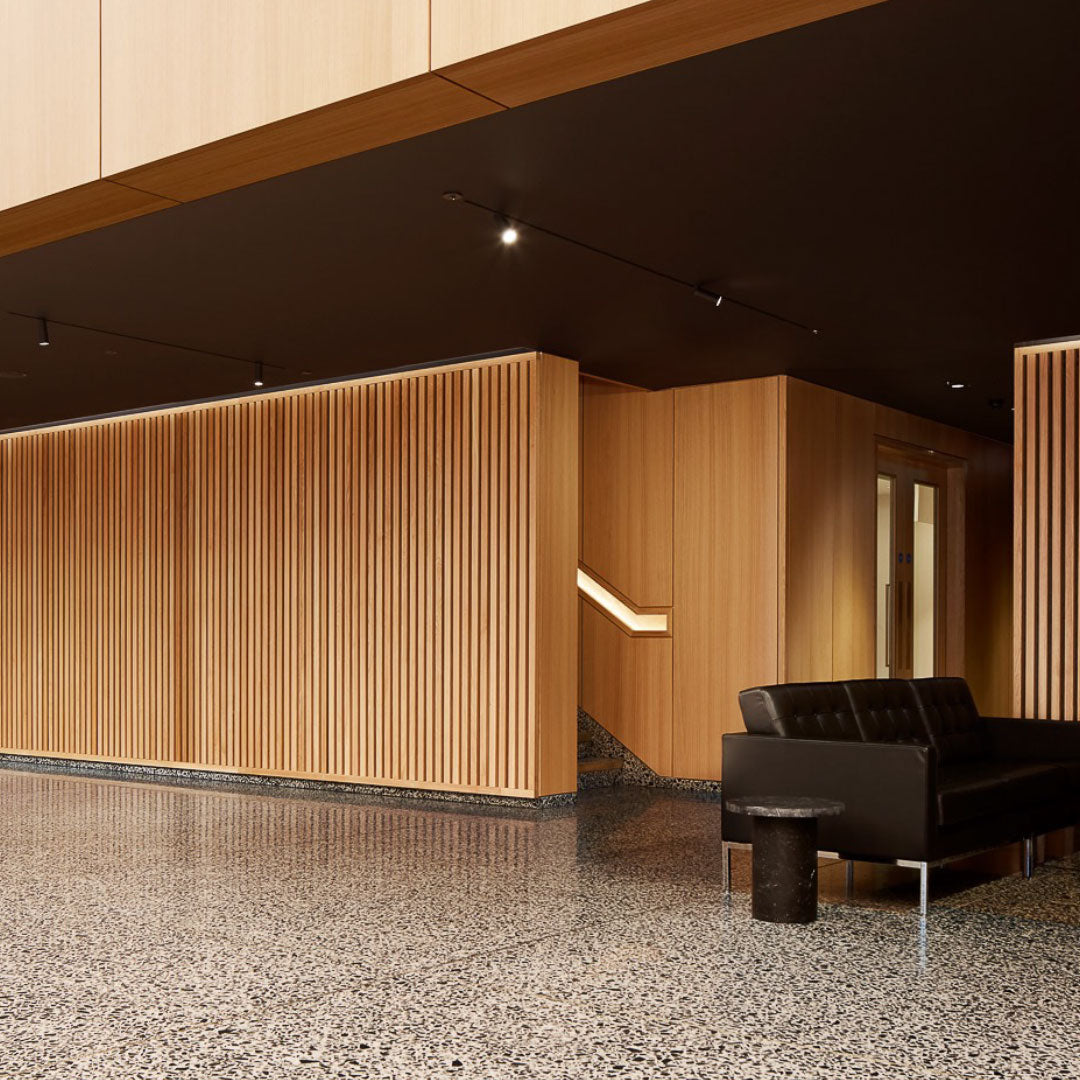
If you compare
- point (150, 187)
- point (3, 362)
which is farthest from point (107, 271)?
point (3, 362)

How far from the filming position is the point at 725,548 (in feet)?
33.1

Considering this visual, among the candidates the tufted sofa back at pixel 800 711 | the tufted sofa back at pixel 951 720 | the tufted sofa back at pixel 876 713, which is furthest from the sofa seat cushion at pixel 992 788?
the tufted sofa back at pixel 800 711

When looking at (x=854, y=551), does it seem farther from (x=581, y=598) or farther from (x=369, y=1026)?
(x=369, y=1026)

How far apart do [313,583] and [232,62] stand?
20.8ft

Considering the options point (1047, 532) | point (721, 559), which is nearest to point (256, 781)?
point (721, 559)

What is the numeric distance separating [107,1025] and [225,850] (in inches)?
127

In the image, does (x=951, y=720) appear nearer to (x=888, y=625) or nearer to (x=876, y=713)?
(x=876, y=713)

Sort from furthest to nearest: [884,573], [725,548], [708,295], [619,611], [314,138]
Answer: [884,573] → [619,611] → [725,548] → [708,295] → [314,138]

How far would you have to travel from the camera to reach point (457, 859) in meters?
7.03

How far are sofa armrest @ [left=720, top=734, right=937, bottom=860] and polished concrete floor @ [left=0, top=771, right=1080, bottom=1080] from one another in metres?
0.31

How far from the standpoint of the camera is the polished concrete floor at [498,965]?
381 cm

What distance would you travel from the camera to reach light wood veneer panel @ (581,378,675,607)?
412 inches

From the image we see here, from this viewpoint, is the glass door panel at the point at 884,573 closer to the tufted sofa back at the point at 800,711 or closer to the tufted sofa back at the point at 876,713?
A: the tufted sofa back at the point at 876,713

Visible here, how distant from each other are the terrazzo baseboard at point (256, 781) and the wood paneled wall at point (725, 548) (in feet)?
4.50
